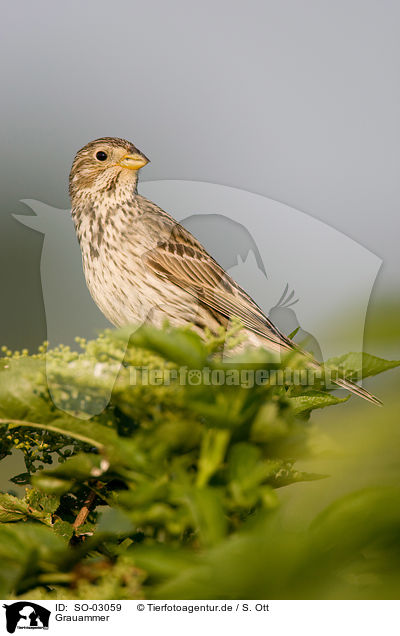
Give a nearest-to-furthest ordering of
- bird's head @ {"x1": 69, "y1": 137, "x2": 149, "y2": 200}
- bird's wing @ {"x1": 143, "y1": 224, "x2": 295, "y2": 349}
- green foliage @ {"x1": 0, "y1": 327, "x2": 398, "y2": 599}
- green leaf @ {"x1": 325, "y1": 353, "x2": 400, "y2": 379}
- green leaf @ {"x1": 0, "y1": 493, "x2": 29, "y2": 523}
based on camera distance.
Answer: green foliage @ {"x1": 0, "y1": 327, "x2": 398, "y2": 599}
green leaf @ {"x1": 325, "y1": 353, "x2": 400, "y2": 379}
green leaf @ {"x1": 0, "y1": 493, "x2": 29, "y2": 523}
bird's wing @ {"x1": 143, "y1": 224, "x2": 295, "y2": 349}
bird's head @ {"x1": 69, "y1": 137, "x2": 149, "y2": 200}

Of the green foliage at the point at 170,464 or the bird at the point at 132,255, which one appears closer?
the green foliage at the point at 170,464

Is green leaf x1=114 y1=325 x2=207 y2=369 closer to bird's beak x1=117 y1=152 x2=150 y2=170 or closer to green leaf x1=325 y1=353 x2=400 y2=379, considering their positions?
green leaf x1=325 y1=353 x2=400 y2=379

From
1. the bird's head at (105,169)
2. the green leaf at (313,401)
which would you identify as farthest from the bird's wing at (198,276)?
the green leaf at (313,401)

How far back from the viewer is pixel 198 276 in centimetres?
297

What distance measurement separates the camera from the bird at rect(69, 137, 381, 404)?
256cm

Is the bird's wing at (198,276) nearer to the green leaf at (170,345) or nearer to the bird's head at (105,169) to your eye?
the bird's head at (105,169)

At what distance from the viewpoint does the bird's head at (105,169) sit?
2.79 metres
